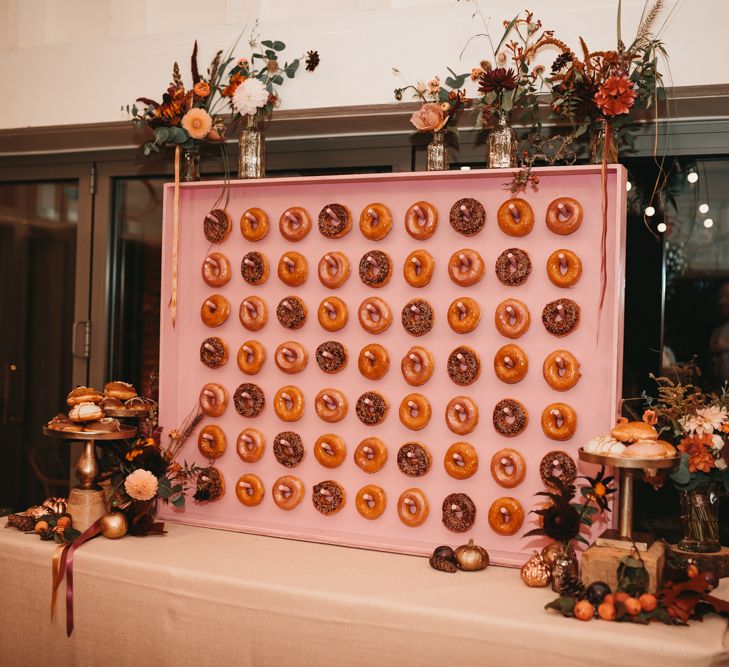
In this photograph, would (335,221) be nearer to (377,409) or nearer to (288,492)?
(377,409)

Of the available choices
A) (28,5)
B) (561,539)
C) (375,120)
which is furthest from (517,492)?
(28,5)

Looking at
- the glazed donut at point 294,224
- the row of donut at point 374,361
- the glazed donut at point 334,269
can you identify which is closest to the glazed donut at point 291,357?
the row of donut at point 374,361

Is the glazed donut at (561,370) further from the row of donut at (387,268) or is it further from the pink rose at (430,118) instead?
the pink rose at (430,118)

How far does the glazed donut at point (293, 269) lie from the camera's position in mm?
2447

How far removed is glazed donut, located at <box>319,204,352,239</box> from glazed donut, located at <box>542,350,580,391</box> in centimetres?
71

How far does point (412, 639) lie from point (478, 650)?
0.15 metres

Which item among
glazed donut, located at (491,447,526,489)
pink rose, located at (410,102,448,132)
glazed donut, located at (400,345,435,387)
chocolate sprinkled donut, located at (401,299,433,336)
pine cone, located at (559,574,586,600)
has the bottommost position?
pine cone, located at (559,574,586,600)

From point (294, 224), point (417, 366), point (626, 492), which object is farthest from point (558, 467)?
point (294, 224)

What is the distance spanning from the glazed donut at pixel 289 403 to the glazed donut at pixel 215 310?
0.30 meters

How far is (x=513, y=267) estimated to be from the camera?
2.21 metres

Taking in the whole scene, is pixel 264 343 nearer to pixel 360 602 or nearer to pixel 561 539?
pixel 360 602

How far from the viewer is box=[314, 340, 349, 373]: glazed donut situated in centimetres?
239

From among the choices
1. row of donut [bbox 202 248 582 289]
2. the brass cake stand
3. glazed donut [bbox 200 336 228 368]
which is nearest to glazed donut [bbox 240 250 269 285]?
row of donut [bbox 202 248 582 289]

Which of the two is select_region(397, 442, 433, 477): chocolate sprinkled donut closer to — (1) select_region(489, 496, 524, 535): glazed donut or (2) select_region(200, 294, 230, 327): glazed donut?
(1) select_region(489, 496, 524, 535): glazed donut
